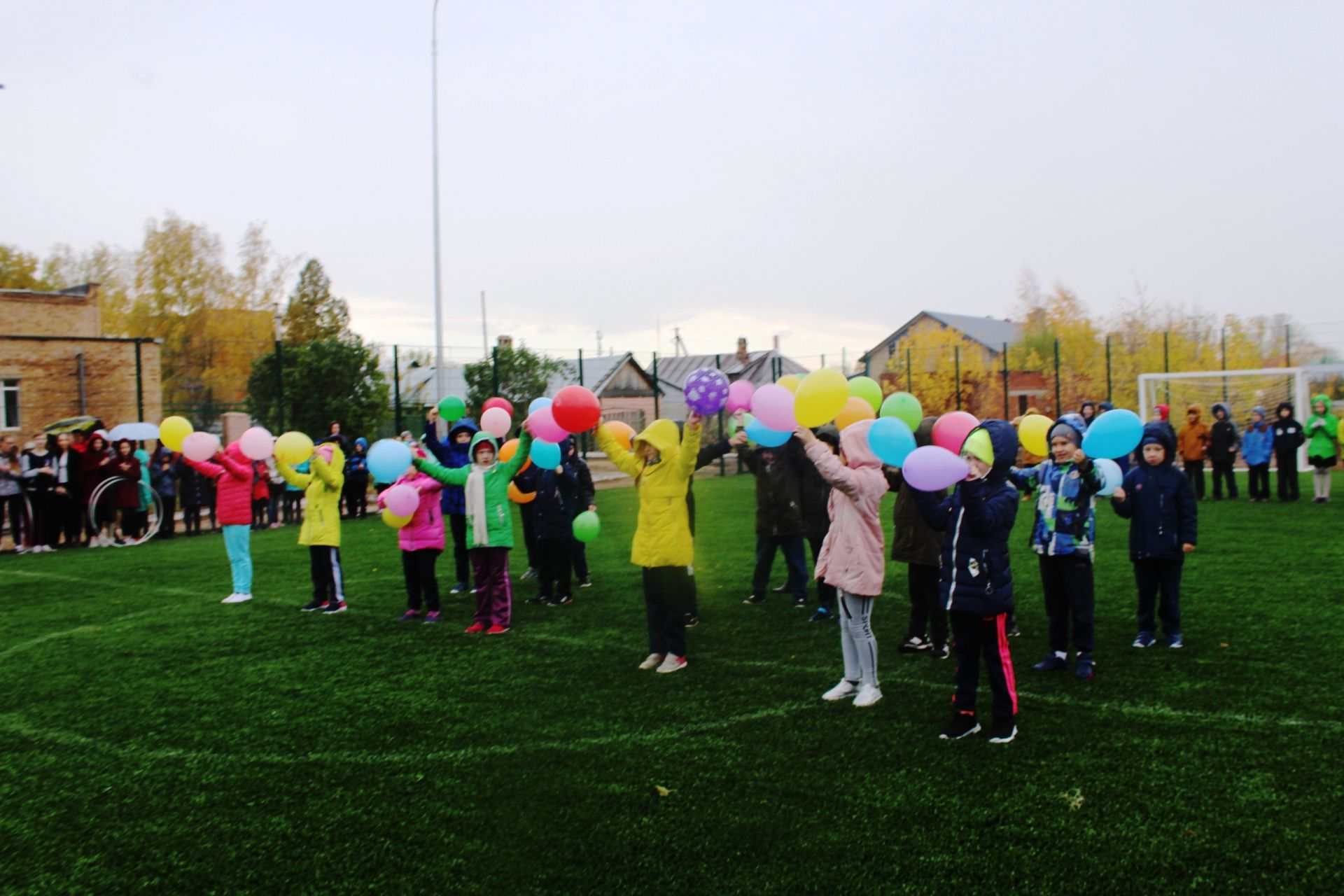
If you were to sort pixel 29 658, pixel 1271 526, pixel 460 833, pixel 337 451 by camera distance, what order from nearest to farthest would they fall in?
pixel 460 833 < pixel 29 658 < pixel 337 451 < pixel 1271 526

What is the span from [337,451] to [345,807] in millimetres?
5102

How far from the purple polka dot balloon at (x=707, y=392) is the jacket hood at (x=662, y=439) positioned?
1.66ft

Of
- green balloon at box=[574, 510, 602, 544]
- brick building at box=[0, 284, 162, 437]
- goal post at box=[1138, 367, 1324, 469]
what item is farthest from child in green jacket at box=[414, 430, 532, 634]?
goal post at box=[1138, 367, 1324, 469]

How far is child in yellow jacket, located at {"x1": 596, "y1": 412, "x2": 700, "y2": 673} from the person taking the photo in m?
6.31

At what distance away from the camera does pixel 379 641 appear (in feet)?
25.0

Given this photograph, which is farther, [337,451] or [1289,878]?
[337,451]

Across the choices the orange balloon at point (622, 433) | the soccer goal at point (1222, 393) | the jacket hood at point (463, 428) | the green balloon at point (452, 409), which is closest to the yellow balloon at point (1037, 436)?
the orange balloon at point (622, 433)

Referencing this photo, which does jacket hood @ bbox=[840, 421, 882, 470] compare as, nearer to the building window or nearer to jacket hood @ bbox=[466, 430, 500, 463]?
jacket hood @ bbox=[466, 430, 500, 463]

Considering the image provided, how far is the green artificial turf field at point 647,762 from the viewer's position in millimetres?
3664

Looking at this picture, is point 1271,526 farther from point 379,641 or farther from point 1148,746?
point 379,641

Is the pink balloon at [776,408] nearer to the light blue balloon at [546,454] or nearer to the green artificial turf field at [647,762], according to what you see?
the green artificial turf field at [647,762]

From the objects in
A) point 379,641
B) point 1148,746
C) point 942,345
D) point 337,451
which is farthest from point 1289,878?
point 942,345

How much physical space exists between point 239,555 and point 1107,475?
26.7 feet

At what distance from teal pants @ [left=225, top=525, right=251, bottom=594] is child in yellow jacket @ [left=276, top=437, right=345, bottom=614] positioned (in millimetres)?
1114
